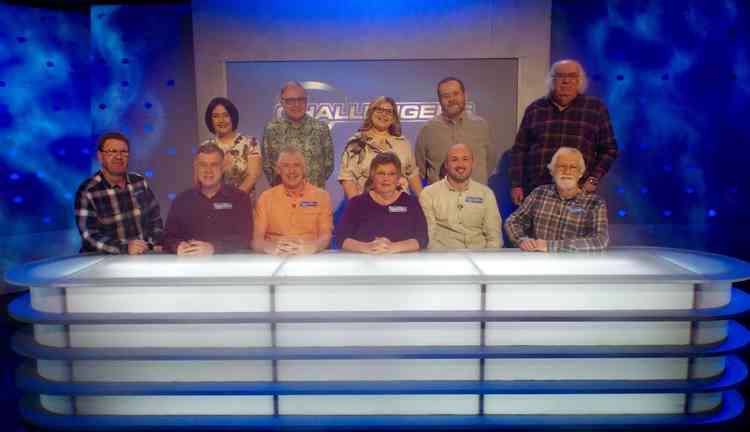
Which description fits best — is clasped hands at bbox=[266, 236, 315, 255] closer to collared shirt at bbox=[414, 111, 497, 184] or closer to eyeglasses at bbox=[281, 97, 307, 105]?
eyeglasses at bbox=[281, 97, 307, 105]

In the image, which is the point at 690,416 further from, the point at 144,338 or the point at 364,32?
the point at 364,32

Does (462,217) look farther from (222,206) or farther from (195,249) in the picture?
(195,249)

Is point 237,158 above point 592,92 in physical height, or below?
below

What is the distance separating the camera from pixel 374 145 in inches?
139

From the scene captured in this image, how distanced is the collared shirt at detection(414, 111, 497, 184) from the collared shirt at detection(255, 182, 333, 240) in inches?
49.8

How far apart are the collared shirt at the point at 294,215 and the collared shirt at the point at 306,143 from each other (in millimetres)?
781

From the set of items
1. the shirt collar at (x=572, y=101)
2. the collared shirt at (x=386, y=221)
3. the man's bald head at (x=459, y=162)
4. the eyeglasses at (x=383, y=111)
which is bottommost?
the collared shirt at (x=386, y=221)

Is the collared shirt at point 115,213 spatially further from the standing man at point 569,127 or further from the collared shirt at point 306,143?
the standing man at point 569,127

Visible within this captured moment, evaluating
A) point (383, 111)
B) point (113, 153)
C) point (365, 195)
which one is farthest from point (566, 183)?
point (113, 153)

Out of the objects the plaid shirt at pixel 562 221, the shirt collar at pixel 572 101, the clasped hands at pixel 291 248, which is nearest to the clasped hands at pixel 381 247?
the clasped hands at pixel 291 248

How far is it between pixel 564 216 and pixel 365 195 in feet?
3.52

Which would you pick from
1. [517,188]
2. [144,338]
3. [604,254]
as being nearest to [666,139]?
[517,188]

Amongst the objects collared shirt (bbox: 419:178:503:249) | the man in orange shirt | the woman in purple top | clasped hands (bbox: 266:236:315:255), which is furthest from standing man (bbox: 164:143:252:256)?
collared shirt (bbox: 419:178:503:249)

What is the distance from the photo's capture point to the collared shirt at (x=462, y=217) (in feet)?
9.98
